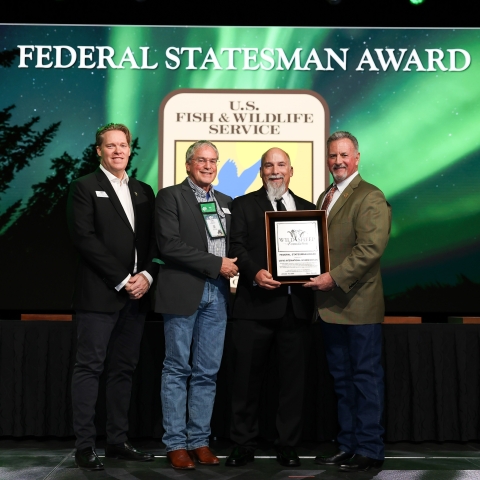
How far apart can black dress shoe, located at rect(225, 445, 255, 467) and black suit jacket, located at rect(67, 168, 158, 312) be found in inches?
34.4

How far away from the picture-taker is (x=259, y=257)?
314 centimetres

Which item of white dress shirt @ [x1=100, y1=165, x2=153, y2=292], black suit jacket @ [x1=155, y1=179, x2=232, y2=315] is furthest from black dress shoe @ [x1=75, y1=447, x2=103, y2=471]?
white dress shirt @ [x1=100, y1=165, x2=153, y2=292]

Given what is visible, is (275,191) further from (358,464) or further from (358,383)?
(358,464)

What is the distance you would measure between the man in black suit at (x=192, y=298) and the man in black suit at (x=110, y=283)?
147 millimetres

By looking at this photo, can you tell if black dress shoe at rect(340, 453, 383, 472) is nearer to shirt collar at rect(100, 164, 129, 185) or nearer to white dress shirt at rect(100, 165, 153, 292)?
white dress shirt at rect(100, 165, 153, 292)

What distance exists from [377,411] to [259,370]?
617mm

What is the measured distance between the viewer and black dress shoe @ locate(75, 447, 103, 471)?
3.00 meters

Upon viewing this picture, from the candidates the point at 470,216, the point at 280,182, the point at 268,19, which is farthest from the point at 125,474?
the point at 268,19

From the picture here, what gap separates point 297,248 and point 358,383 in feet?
2.45

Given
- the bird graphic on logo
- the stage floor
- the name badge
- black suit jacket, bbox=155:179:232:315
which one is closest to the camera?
the stage floor

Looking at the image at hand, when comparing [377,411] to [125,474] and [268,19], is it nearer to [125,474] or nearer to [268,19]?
[125,474]

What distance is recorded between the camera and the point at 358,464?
303 cm

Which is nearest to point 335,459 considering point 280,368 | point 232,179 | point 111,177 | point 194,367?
point 280,368

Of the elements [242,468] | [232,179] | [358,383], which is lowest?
[242,468]
